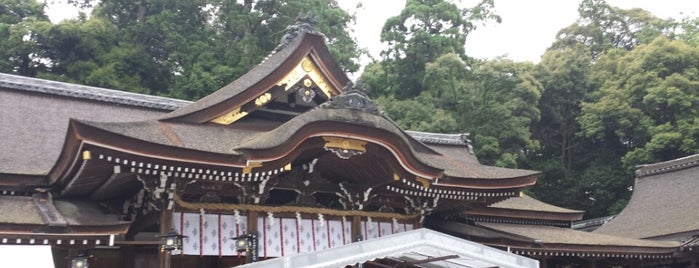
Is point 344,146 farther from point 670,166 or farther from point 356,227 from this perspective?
point 670,166

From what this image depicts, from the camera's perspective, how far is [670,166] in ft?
73.7

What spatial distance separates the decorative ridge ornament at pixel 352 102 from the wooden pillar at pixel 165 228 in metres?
3.19

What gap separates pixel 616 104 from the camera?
34.8m

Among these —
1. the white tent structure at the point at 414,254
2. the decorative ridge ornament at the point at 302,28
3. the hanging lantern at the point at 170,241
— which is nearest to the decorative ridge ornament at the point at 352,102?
the decorative ridge ornament at the point at 302,28

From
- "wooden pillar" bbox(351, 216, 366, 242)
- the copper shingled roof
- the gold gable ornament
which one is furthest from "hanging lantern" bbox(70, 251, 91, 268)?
the copper shingled roof

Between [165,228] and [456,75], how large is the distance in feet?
87.8

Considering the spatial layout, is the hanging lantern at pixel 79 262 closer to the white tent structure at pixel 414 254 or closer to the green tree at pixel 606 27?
the white tent structure at pixel 414 254

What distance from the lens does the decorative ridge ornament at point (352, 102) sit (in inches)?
471

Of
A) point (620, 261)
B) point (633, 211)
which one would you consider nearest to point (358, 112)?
point (620, 261)

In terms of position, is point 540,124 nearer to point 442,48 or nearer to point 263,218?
point 442,48

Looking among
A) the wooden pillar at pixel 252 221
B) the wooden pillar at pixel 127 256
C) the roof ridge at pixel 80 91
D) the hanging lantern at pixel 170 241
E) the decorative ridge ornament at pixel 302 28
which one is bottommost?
the wooden pillar at pixel 127 256

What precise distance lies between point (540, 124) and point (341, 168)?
91.1 ft

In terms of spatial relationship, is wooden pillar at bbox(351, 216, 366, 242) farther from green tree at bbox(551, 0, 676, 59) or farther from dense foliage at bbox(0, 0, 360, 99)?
green tree at bbox(551, 0, 676, 59)

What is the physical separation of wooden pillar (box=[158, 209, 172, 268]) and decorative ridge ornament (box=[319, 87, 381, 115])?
3.19 meters
